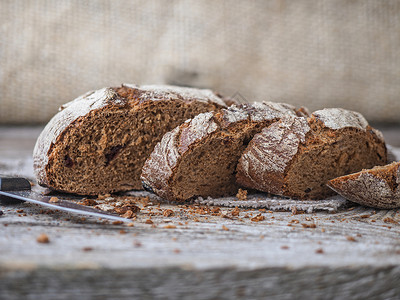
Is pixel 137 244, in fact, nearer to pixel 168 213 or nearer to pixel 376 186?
pixel 168 213

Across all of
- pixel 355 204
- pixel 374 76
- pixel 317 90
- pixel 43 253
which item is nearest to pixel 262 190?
pixel 355 204

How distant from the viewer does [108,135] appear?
2.66 metres

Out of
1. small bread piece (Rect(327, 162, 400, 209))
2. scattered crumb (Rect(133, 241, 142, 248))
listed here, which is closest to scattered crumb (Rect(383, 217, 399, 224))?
small bread piece (Rect(327, 162, 400, 209))

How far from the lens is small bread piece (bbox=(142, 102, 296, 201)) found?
7.98 feet

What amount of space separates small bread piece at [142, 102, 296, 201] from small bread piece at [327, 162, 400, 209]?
0.63 metres

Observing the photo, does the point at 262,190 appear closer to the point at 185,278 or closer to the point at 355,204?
the point at 355,204

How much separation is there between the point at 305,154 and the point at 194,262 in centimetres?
136

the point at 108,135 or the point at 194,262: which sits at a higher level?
the point at 108,135

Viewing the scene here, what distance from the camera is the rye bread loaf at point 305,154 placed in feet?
7.95

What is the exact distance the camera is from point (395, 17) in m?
5.12

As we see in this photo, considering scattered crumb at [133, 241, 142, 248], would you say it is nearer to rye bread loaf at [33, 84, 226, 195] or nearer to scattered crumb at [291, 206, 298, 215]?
scattered crumb at [291, 206, 298, 215]

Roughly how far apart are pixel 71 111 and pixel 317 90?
3.61m

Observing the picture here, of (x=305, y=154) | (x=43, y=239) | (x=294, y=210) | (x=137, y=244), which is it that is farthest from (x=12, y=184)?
(x=305, y=154)

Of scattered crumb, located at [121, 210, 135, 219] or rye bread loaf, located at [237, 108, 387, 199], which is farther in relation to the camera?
rye bread loaf, located at [237, 108, 387, 199]
